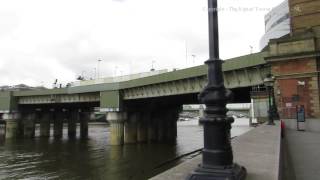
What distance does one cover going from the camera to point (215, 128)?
6.39 metres

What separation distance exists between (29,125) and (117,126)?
3224 cm

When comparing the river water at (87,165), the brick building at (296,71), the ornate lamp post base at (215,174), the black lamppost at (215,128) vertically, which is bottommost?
the river water at (87,165)

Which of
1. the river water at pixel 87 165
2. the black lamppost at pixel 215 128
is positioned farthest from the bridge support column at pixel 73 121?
the black lamppost at pixel 215 128

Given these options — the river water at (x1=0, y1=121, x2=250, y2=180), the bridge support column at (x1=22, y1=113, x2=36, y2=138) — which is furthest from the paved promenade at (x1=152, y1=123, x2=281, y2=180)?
the bridge support column at (x1=22, y1=113, x2=36, y2=138)

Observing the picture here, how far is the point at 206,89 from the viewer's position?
21.9 ft

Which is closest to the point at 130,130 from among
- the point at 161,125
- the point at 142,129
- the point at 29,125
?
the point at 142,129

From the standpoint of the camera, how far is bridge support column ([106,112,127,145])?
54344mm

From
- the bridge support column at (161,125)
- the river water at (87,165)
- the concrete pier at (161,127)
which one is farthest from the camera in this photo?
the bridge support column at (161,125)

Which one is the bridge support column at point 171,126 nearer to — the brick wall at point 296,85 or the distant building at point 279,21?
the distant building at point 279,21

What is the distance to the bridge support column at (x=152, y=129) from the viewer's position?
64.2 meters

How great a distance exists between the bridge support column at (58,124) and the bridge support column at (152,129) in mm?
27915

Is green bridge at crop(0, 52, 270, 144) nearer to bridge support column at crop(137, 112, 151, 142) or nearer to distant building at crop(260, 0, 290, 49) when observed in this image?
bridge support column at crop(137, 112, 151, 142)

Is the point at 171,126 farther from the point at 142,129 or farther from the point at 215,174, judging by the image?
the point at 215,174

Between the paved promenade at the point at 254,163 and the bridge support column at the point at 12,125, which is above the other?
the paved promenade at the point at 254,163
